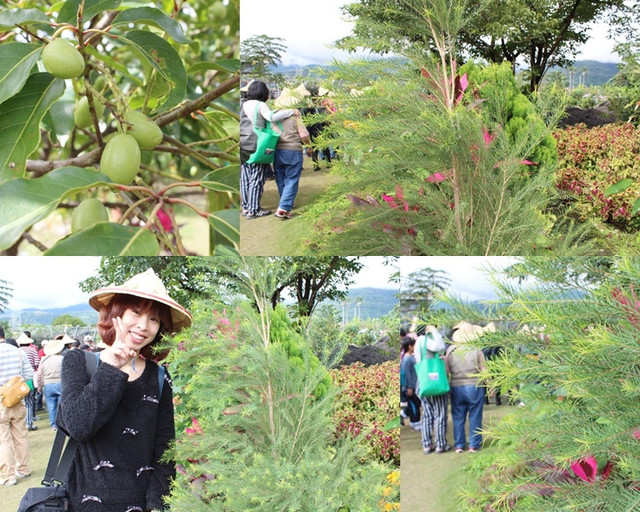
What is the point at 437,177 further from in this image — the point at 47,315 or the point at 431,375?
the point at 47,315

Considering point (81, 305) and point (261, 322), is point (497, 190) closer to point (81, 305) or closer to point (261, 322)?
point (261, 322)

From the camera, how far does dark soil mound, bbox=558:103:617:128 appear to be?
313 cm

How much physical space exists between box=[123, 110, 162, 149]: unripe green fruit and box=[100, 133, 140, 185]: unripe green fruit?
7 centimetres

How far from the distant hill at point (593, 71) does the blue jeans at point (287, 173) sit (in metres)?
1.36

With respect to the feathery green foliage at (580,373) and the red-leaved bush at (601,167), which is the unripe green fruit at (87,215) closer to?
the feathery green foliage at (580,373)

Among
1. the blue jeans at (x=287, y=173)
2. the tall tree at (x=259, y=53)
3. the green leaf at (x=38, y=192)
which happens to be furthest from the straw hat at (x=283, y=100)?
the green leaf at (x=38, y=192)

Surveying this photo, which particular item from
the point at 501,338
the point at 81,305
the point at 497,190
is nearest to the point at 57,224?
the point at 81,305

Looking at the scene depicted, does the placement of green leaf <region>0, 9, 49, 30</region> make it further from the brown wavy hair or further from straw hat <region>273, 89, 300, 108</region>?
straw hat <region>273, 89, 300, 108</region>

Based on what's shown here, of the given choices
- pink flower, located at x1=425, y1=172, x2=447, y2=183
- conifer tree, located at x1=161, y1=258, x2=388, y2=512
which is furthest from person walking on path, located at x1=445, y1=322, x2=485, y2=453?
pink flower, located at x1=425, y1=172, x2=447, y2=183

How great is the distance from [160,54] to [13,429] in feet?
6.29

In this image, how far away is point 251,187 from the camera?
2.73 meters

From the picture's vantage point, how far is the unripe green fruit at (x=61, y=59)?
1037mm

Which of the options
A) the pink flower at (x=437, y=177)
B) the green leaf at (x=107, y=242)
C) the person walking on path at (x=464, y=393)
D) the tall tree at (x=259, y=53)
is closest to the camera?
the green leaf at (x=107, y=242)

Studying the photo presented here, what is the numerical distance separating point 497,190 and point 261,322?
0.90 meters
